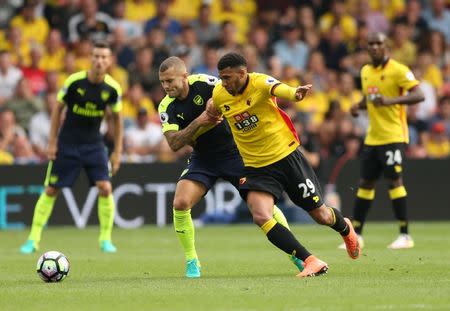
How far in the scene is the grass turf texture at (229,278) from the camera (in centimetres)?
877

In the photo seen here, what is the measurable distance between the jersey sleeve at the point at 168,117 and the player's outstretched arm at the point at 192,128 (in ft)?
0.22

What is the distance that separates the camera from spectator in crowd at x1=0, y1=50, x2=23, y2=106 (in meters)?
21.3

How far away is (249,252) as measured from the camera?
47.8 ft

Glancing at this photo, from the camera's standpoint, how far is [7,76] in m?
21.5

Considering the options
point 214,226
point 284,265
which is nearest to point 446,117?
point 214,226

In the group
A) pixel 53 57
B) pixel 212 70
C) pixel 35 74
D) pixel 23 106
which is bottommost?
pixel 23 106

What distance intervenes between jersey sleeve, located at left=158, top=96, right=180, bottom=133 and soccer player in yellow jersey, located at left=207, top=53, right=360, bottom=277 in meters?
0.57

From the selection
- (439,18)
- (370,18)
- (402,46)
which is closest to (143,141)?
(402,46)

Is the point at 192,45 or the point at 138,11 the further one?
the point at 138,11

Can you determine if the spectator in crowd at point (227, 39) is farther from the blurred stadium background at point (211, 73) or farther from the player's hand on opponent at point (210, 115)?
the player's hand on opponent at point (210, 115)

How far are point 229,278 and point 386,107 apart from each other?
5019 millimetres

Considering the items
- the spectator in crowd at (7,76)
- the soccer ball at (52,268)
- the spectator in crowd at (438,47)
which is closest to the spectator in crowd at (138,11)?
the spectator in crowd at (7,76)

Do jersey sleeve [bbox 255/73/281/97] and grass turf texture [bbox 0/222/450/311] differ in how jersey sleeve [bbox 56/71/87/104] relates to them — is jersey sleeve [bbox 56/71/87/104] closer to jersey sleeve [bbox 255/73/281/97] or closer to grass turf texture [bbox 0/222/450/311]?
grass turf texture [bbox 0/222/450/311]

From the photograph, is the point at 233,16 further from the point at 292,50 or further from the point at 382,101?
the point at 382,101
